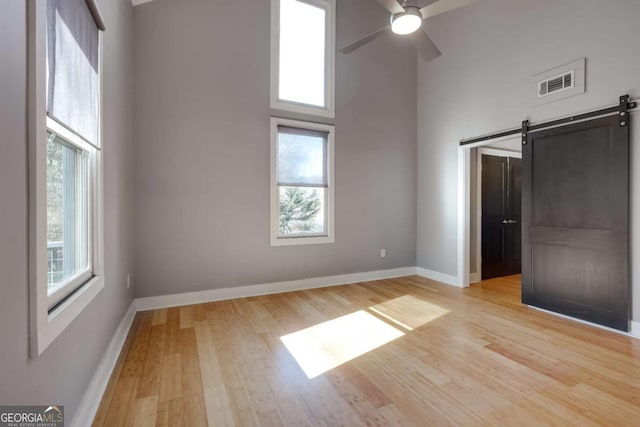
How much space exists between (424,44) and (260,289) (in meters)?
3.40

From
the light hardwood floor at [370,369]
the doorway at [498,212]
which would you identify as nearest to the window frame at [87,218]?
the light hardwood floor at [370,369]

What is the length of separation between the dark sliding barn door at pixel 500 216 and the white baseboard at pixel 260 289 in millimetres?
1277

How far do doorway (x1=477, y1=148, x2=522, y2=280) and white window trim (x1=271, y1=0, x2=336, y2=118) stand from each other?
8.14 feet

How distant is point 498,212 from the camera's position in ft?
15.7

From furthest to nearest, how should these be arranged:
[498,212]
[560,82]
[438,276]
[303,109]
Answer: [498,212] < [438,276] < [303,109] < [560,82]

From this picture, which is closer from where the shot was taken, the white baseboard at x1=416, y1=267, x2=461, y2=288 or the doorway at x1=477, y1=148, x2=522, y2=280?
the white baseboard at x1=416, y1=267, x2=461, y2=288

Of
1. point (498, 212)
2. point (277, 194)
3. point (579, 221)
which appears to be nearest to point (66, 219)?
point (277, 194)

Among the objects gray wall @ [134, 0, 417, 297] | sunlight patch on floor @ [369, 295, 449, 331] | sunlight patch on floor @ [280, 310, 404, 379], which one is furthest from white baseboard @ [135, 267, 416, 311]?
sunlight patch on floor @ [280, 310, 404, 379]

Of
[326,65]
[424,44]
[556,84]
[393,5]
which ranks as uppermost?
[326,65]

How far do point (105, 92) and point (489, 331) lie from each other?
383 cm

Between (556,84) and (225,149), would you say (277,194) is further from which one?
(556,84)

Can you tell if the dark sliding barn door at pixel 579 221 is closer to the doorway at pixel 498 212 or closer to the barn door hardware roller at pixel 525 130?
the barn door hardware roller at pixel 525 130

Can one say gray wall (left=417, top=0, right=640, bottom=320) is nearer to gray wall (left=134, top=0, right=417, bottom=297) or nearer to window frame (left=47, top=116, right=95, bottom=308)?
gray wall (left=134, top=0, right=417, bottom=297)

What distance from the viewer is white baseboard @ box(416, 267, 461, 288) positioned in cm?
435
